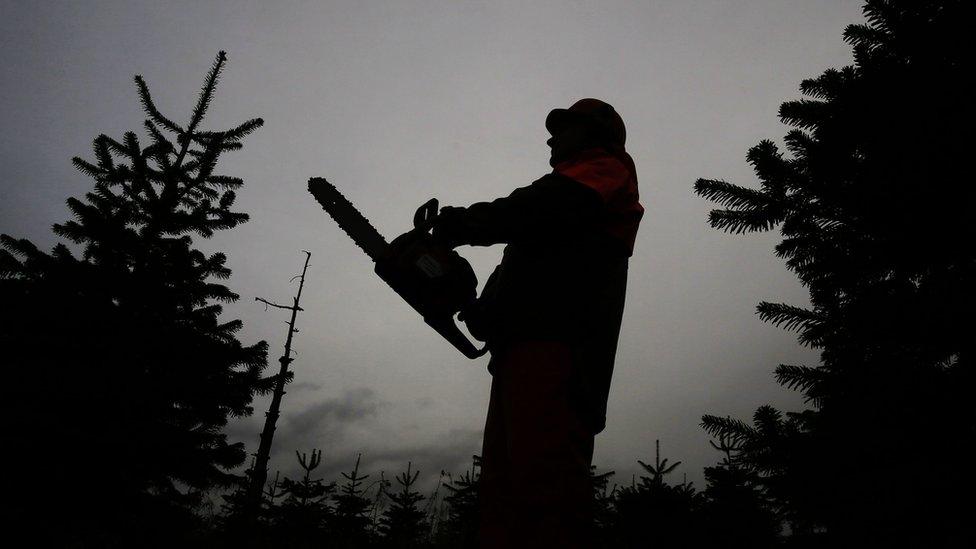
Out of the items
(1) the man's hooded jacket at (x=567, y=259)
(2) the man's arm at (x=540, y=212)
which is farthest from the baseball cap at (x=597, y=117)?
(2) the man's arm at (x=540, y=212)

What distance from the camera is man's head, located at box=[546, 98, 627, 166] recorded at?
2486 mm

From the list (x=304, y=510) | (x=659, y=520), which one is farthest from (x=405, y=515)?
(x=659, y=520)

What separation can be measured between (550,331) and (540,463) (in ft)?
1.60

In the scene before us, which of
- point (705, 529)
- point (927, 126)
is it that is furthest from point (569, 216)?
point (705, 529)

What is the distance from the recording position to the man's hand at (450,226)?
2.19 meters

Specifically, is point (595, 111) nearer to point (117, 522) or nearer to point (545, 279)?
point (545, 279)

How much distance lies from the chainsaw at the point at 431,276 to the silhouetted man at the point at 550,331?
10 centimetres

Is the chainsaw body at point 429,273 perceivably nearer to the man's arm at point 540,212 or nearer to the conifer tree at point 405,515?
the man's arm at point 540,212

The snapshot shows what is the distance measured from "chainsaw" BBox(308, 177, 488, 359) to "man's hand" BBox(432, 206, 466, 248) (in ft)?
0.25

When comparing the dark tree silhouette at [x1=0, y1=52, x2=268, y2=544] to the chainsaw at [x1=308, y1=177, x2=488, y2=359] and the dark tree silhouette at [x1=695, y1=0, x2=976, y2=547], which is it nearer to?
the chainsaw at [x1=308, y1=177, x2=488, y2=359]

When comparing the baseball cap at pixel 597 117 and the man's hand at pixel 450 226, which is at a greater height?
the baseball cap at pixel 597 117

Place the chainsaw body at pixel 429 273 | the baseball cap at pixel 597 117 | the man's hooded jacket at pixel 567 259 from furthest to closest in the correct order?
the baseball cap at pixel 597 117 → the chainsaw body at pixel 429 273 → the man's hooded jacket at pixel 567 259

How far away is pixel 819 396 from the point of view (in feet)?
7.62

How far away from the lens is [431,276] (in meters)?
2.32
